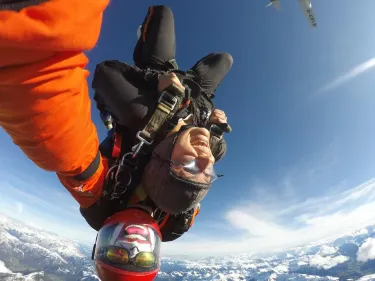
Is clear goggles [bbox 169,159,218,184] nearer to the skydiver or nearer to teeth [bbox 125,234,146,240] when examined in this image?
the skydiver

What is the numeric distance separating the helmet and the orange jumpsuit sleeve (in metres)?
1.03

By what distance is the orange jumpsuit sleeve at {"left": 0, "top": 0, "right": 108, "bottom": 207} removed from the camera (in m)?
0.77

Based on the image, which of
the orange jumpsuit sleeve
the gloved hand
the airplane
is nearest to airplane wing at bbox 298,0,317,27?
the airplane

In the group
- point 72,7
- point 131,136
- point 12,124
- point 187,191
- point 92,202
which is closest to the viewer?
point 72,7

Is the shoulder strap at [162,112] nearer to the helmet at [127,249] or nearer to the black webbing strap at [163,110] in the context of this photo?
the black webbing strap at [163,110]

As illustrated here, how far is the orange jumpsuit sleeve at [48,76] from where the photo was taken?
769 millimetres

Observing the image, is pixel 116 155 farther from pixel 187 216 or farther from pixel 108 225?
pixel 187 216

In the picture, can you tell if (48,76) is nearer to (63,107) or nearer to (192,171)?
(63,107)

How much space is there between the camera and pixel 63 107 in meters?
1.12

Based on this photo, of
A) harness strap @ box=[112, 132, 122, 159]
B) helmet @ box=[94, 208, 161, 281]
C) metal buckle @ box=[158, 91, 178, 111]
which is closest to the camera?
helmet @ box=[94, 208, 161, 281]

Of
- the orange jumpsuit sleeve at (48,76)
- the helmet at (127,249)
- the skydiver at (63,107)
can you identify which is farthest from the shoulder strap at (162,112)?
the orange jumpsuit sleeve at (48,76)

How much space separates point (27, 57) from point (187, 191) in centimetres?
175

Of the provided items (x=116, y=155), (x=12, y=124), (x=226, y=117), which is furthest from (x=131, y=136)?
(x=12, y=124)

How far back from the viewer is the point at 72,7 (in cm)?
81
